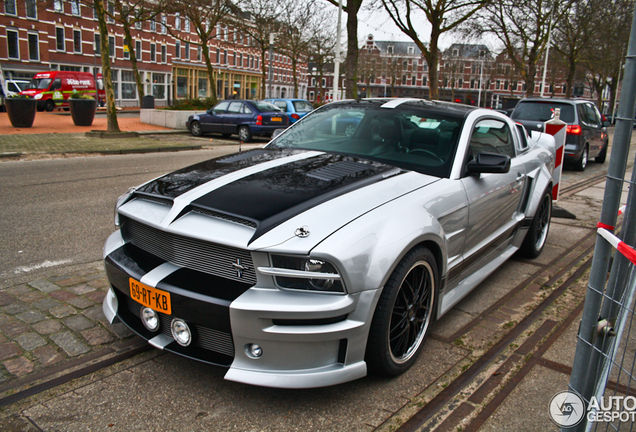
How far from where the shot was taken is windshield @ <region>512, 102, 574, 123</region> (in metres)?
12.5

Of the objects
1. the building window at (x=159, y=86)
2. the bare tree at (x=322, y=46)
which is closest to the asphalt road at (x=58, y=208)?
the bare tree at (x=322, y=46)

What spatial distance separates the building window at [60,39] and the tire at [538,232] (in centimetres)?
4940

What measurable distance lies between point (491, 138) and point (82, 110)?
20768mm

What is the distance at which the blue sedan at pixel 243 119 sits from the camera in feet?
61.6

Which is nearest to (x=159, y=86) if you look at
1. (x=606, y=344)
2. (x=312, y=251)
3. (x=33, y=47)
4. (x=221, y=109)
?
(x=33, y=47)

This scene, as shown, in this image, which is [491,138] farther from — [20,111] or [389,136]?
[20,111]

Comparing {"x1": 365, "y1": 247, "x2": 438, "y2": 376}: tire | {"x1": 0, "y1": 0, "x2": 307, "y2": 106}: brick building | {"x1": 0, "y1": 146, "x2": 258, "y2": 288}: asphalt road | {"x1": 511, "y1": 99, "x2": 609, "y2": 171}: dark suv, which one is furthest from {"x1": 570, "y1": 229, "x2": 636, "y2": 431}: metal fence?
{"x1": 0, "y1": 0, "x2": 307, "y2": 106}: brick building

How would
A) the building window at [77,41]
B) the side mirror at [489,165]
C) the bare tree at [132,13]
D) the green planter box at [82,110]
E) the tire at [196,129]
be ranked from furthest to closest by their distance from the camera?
1. the building window at [77,41]
2. the bare tree at [132,13]
3. the green planter box at [82,110]
4. the tire at [196,129]
5. the side mirror at [489,165]

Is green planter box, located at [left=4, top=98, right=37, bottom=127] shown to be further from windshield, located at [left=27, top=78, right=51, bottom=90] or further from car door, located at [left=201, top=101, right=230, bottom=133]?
windshield, located at [left=27, top=78, right=51, bottom=90]

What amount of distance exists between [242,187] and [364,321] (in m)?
1.08

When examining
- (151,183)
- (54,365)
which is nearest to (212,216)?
(151,183)

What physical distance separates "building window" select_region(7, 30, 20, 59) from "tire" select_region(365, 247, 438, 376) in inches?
1898

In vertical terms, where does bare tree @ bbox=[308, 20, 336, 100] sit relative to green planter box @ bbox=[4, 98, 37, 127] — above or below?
above

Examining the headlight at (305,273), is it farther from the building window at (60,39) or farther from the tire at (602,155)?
the building window at (60,39)
